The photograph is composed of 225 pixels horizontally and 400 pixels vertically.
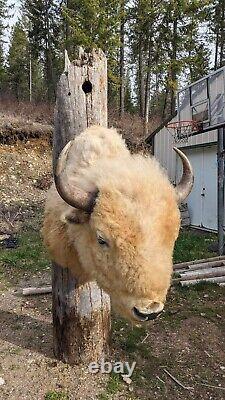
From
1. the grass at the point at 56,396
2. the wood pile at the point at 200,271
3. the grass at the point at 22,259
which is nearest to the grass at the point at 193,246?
the wood pile at the point at 200,271

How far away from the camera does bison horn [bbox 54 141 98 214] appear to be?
3.12 meters

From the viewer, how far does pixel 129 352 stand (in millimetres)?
5191

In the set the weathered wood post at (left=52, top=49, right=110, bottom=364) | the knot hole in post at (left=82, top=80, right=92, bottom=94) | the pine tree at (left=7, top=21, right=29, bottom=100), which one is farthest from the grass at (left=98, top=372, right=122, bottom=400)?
the pine tree at (left=7, top=21, right=29, bottom=100)

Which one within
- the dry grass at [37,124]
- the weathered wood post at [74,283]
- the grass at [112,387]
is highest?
the dry grass at [37,124]

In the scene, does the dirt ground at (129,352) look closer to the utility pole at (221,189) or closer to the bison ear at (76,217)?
the bison ear at (76,217)

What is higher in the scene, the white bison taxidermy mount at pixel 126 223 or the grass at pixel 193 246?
the white bison taxidermy mount at pixel 126 223

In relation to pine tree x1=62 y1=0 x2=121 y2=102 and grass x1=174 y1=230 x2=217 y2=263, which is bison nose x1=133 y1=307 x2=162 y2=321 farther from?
pine tree x1=62 y1=0 x2=121 y2=102

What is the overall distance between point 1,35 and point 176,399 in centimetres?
4107

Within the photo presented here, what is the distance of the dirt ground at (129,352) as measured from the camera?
448 cm

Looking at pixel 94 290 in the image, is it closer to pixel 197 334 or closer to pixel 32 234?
pixel 197 334

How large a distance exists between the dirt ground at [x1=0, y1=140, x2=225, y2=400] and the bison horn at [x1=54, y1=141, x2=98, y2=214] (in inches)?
97.6

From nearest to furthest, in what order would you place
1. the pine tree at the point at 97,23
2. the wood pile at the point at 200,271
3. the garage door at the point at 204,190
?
1. the wood pile at the point at 200,271
2. the garage door at the point at 204,190
3. the pine tree at the point at 97,23

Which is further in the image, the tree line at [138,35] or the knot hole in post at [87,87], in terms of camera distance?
the tree line at [138,35]

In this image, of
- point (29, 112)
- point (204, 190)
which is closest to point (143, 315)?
point (204, 190)
